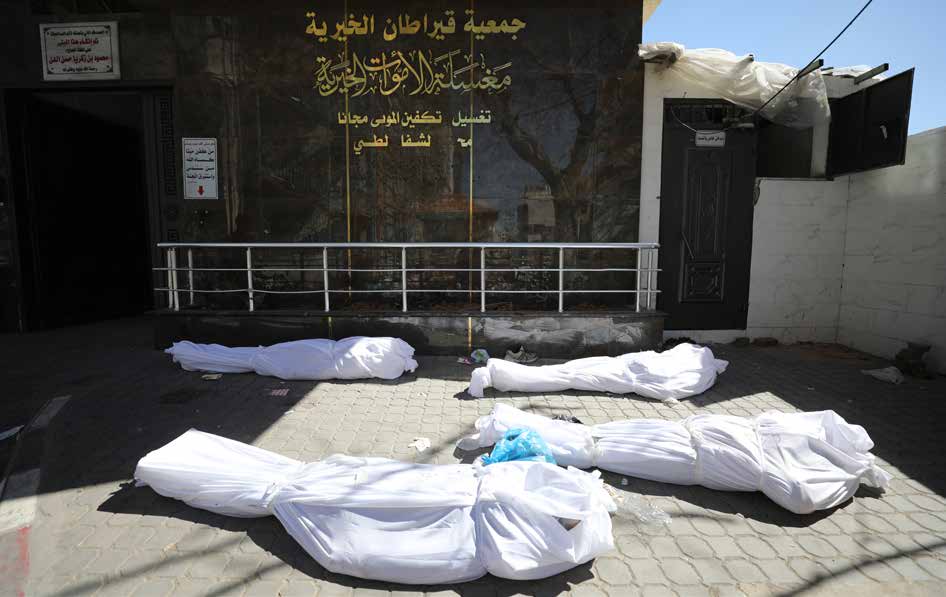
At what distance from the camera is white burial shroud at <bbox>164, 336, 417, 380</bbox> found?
4973mm

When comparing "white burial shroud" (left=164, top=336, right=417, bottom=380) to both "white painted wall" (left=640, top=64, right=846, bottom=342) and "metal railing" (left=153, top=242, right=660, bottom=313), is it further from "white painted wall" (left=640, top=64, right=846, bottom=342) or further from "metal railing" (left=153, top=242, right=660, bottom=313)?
"white painted wall" (left=640, top=64, right=846, bottom=342)

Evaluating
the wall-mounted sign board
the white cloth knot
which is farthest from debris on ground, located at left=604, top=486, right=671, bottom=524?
the wall-mounted sign board

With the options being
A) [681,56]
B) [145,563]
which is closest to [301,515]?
[145,563]

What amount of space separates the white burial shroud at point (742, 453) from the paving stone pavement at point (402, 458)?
0.11 m

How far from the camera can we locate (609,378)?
15.1 feet

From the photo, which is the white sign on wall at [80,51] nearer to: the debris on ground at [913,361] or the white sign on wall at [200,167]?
the white sign on wall at [200,167]

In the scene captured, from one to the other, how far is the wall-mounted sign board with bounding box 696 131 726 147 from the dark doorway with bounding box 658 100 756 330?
1 cm

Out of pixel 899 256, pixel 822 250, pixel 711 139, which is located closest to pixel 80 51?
pixel 711 139

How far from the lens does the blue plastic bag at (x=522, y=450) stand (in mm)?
2830

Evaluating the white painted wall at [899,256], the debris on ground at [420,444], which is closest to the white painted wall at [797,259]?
the white painted wall at [899,256]

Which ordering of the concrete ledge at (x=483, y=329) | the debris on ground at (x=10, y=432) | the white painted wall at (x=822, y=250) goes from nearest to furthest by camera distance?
the debris on ground at (x=10, y=432) < the concrete ledge at (x=483, y=329) < the white painted wall at (x=822, y=250)

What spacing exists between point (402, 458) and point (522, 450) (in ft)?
2.94

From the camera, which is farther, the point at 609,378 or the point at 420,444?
the point at 609,378

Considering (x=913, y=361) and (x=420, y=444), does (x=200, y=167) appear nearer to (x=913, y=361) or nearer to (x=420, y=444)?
(x=420, y=444)
